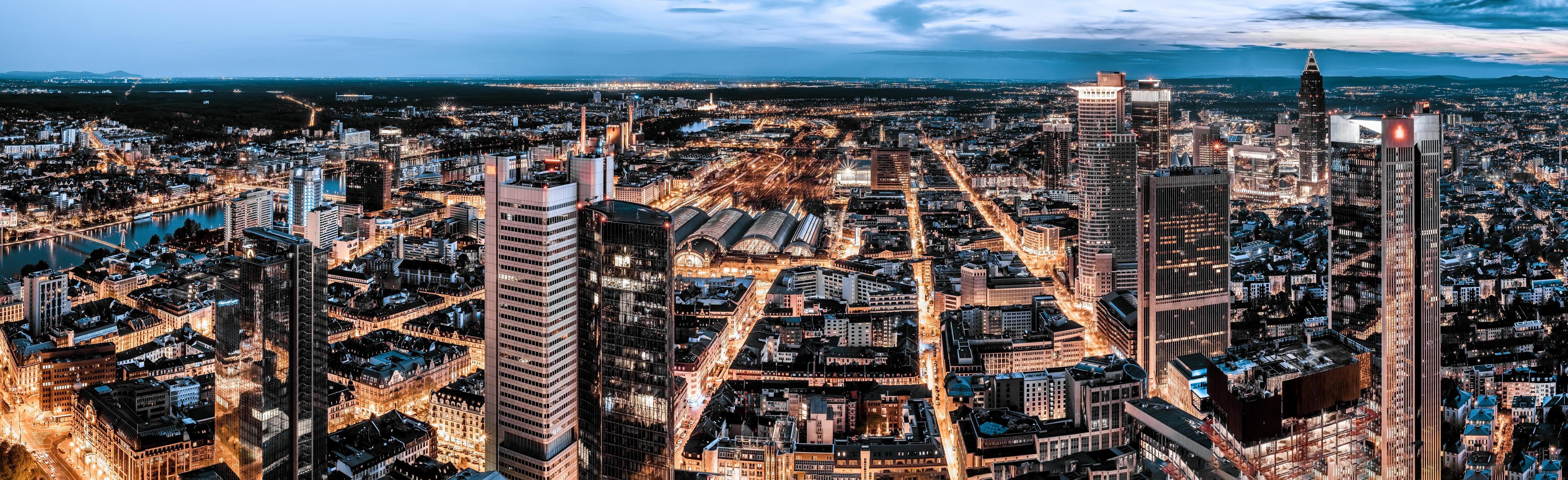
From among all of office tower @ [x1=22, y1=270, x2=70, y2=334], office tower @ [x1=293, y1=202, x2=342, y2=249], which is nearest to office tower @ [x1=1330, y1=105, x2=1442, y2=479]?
office tower @ [x1=22, y1=270, x2=70, y2=334]

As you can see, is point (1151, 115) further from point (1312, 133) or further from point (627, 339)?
point (627, 339)

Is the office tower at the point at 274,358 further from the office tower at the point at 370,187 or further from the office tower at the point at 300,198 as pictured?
the office tower at the point at 370,187

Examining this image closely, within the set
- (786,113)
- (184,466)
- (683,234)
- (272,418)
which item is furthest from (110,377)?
(786,113)

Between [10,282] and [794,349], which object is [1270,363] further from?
[10,282]

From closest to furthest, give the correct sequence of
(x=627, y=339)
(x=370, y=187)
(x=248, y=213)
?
(x=627, y=339) → (x=248, y=213) → (x=370, y=187)

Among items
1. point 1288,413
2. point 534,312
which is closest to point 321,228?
point 534,312

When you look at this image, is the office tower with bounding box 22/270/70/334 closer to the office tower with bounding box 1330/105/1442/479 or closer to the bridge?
the bridge
